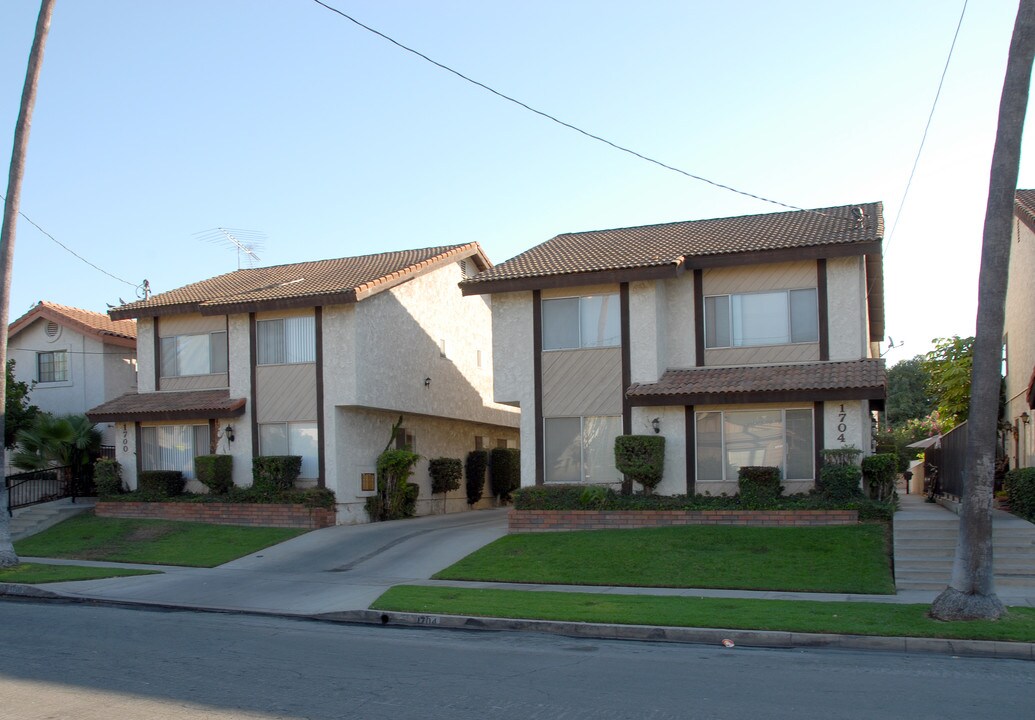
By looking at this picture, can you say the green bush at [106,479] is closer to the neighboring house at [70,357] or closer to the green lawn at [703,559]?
the neighboring house at [70,357]

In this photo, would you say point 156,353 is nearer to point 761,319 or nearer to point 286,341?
point 286,341

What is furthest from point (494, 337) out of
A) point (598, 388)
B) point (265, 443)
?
point (265, 443)

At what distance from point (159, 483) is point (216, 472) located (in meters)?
1.82

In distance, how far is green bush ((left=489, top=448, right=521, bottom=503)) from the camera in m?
33.7

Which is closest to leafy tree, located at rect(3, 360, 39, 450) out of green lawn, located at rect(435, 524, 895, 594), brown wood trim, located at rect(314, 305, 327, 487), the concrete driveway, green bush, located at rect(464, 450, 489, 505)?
the concrete driveway

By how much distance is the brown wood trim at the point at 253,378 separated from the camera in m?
25.6

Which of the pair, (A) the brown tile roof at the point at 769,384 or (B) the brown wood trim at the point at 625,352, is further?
(B) the brown wood trim at the point at 625,352

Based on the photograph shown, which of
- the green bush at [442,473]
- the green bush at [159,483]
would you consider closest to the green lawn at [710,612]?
the green bush at [159,483]

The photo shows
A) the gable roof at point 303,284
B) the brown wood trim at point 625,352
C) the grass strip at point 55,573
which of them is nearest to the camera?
the grass strip at point 55,573

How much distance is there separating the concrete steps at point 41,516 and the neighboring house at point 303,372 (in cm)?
158

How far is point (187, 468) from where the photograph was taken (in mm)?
26625

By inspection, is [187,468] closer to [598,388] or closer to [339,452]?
[339,452]

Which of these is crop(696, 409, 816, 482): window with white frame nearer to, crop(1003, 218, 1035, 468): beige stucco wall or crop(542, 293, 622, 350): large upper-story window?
crop(542, 293, 622, 350): large upper-story window

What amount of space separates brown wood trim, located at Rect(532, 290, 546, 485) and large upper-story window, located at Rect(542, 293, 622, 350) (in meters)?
0.16
